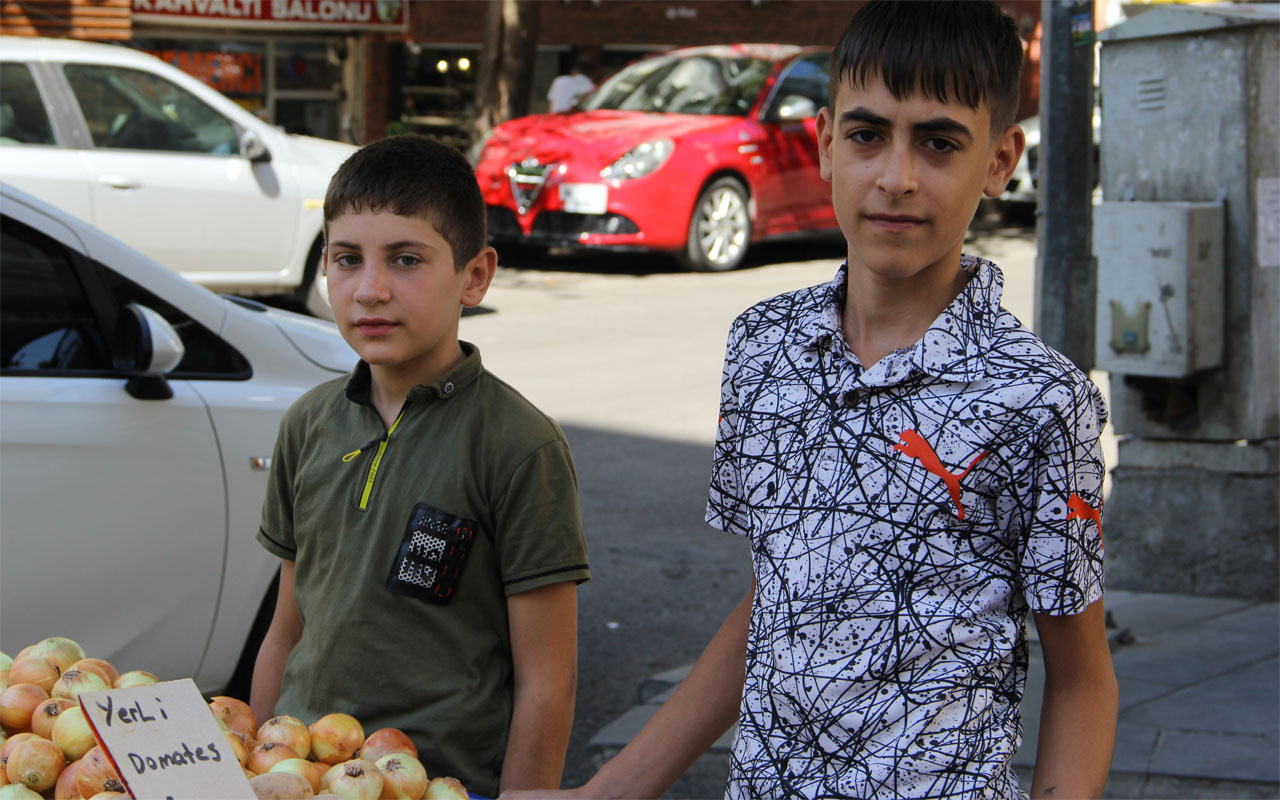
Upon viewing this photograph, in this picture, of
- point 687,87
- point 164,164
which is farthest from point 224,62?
point 164,164

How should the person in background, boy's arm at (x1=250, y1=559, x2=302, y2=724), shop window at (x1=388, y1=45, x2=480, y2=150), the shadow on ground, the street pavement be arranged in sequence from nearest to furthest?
boy's arm at (x1=250, y1=559, x2=302, y2=724)
the street pavement
the shadow on ground
the person in background
shop window at (x1=388, y1=45, x2=480, y2=150)

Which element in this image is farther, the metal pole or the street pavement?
the metal pole

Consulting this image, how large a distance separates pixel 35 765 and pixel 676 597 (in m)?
4.16

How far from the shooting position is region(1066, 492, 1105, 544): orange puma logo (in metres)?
1.73

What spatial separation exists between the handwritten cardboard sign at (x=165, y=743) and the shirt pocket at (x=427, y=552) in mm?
566

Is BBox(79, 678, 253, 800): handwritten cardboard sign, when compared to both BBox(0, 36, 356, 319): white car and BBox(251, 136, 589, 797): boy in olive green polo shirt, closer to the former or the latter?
BBox(251, 136, 589, 797): boy in olive green polo shirt

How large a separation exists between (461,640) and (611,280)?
11.5m

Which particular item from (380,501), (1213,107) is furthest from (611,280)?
(380,501)

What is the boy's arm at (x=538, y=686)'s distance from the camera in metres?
2.30

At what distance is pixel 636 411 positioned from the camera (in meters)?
8.78

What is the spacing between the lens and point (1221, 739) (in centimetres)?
443

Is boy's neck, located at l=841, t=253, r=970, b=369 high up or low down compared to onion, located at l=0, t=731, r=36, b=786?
up

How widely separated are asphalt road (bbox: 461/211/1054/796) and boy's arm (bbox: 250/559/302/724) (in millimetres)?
1930

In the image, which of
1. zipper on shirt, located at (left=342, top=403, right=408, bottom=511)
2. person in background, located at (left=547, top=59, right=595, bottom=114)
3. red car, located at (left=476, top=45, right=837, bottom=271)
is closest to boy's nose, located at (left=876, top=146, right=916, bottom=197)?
zipper on shirt, located at (left=342, top=403, right=408, bottom=511)
